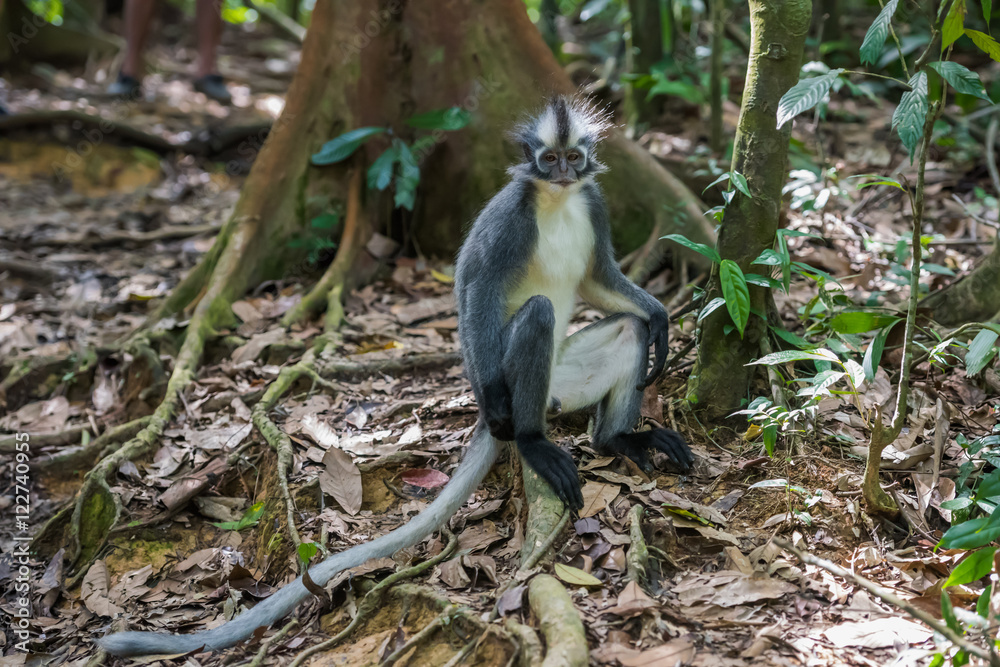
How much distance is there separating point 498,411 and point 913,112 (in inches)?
74.4

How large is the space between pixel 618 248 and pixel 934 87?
2.66m

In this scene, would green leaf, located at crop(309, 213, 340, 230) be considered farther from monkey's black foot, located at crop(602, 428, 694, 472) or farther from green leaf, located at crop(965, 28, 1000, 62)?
green leaf, located at crop(965, 28, 1000, 62)

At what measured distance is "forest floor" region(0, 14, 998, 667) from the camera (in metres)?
2.74

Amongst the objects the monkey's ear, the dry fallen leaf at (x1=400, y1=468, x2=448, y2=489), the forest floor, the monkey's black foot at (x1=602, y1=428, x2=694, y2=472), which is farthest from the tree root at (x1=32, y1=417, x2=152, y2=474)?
the monkey's black foot at (x1=602, y1=428, x2=694, y2=472)

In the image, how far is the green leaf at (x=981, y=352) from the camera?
2850 mm

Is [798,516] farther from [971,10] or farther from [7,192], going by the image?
[7,192]

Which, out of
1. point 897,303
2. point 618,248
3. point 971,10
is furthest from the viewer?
point 971,10

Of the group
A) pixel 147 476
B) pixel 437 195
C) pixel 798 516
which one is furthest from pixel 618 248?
pixel 147 476

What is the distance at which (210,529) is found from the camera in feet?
13.0

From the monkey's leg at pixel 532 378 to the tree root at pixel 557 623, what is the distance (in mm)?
581

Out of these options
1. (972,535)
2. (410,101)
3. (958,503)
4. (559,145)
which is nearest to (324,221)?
(410,101)

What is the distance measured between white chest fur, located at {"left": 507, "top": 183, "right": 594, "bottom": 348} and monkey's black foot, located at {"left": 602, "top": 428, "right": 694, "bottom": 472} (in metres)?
0.59

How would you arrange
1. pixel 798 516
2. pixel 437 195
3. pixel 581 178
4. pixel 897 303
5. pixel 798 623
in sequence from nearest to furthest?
pixel 798 623, pixel 798 516, pixel 581 178, pixel 897 303, pixel 437 195

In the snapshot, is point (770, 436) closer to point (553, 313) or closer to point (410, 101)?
point (553, 313)
